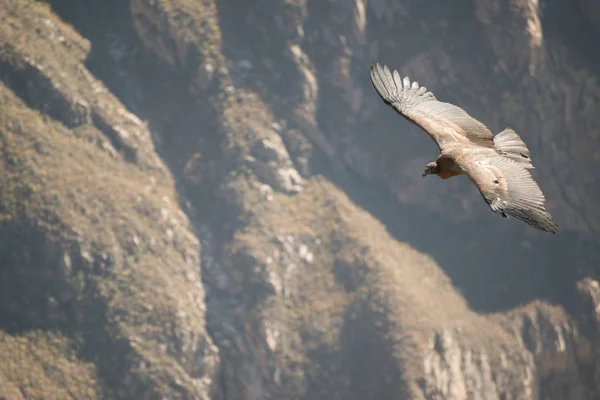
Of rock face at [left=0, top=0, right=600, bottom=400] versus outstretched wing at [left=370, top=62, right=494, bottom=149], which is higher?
rock face at [left=0, top=0, right=600, bottom=400]

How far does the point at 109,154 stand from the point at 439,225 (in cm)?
2844

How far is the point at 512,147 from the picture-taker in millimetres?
17609

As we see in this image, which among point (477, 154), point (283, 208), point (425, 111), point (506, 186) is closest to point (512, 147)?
point (477, 154)

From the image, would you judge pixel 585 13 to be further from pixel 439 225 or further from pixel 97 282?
pixel 97 282

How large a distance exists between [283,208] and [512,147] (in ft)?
120

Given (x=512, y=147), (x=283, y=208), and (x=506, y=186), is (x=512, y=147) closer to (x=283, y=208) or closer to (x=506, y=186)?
(x=506, y=186)

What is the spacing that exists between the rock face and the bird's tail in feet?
107

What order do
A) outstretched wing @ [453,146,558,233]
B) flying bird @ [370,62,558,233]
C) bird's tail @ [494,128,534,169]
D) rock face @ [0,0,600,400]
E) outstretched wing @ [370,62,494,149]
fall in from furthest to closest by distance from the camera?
rock face @ [0,0,600,400] < outstretched wing @ [370,62,494,149] < bird's tail @ [494,128,534,169] < flying bird @ [370,62,558,233] < outstretched wing @ [453,146,558,233]

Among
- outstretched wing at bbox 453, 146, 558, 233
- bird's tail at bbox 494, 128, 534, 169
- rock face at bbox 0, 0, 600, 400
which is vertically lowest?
outstretched wing at bbox 453, 146, 558, 233

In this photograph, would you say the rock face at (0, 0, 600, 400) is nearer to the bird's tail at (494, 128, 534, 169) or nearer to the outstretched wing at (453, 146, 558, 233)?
the bird's tail at (494, 128, 534, 169)

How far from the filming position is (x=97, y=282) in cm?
4488

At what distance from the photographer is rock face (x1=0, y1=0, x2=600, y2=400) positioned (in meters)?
44.6

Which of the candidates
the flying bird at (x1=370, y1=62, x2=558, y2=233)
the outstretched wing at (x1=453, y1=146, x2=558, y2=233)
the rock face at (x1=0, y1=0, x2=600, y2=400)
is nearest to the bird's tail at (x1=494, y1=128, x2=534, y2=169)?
the flying bird at (x1=370, y1=62, x2=558, y2=233)

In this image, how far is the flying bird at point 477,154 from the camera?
48.8ft
